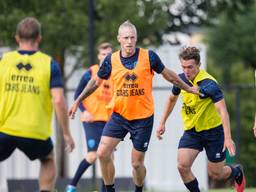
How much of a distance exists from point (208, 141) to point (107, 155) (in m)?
1.20

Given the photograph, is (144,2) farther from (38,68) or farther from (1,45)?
(38,68)

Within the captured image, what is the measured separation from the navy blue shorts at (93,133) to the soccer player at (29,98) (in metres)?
4.73

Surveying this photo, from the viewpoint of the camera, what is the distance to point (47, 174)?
959cm

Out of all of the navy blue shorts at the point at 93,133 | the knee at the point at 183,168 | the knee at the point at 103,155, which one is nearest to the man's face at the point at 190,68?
the knee at the point at 183,168

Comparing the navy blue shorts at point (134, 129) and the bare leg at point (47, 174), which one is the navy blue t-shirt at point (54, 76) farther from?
the navy blue shorts at point (134, 129)

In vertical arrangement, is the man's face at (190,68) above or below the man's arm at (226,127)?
above

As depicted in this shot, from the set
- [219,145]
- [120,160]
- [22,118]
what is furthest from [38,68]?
[120,160]

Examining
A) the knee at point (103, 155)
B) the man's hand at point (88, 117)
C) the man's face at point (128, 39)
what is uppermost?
the man's face at point (128, 39)

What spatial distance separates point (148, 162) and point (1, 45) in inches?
160

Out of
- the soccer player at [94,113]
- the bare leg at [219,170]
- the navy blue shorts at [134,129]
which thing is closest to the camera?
the navy blue shorts at [134,129]

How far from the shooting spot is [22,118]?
947cm

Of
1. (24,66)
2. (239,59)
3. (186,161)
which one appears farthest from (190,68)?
(239,59)

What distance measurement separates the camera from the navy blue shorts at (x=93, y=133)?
14.3 metres

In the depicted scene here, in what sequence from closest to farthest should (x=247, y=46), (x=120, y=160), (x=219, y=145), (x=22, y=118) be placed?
(x=22, y=118), (x=219, y=145), (x=120, y=160), (x=247, y=46)
